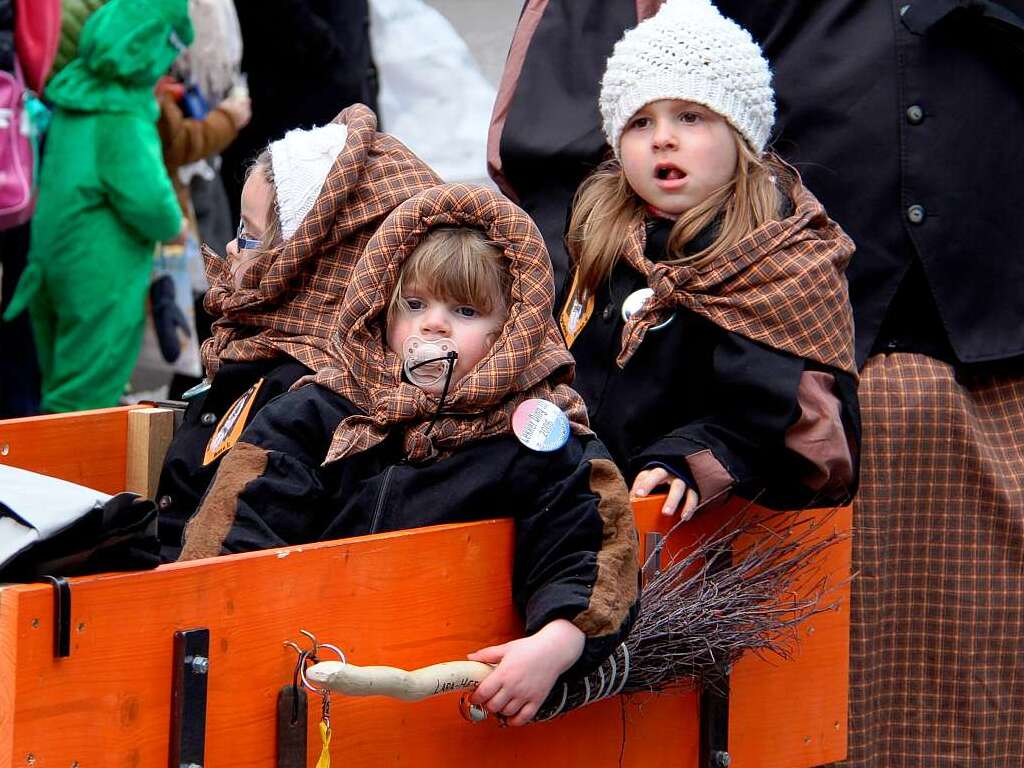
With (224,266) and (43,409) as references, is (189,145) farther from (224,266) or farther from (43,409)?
(224,266)

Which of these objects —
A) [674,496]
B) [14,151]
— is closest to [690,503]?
[674,496]

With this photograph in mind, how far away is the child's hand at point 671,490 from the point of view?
251 centimetres

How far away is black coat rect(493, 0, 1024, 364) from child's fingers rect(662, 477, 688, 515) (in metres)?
0.62

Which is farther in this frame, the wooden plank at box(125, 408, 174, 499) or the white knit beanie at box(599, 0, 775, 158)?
the wooden plank at box(125, 408, 174, 499)

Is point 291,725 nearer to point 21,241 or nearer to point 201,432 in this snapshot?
point 201,432

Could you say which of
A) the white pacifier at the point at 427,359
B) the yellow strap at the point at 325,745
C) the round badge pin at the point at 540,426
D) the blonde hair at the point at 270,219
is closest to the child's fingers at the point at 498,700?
the yellow strap at the point at 325,745

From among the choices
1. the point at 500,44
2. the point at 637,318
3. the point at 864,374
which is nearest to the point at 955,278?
the point at 864,374

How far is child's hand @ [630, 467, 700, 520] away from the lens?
2508mm

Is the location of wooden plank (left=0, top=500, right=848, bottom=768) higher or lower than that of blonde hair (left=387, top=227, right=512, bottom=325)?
lower

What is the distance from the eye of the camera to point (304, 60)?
225 inches

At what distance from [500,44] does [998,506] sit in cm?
335

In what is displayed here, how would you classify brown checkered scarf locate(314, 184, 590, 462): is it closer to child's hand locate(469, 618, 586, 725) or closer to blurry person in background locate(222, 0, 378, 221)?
child's hand locate(469, 618, 586, 725)

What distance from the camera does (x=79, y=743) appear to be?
1.70 meters

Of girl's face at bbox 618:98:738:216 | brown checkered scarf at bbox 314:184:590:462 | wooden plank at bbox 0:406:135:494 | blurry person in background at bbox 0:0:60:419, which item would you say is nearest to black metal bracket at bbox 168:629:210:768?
brown checkered scarf at bbox 314:184:590:462
